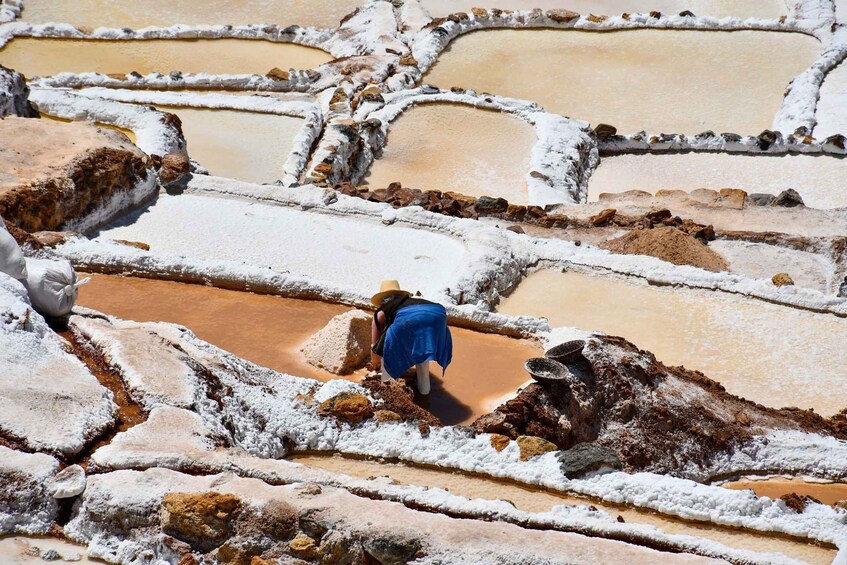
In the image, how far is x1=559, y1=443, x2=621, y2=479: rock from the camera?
7859 millimetres

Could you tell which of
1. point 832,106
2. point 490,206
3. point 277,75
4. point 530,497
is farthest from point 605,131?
point 530,497

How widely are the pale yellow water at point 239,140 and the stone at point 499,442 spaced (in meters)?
8.34

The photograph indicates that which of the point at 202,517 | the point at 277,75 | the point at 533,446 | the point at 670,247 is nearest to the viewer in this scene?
the point at 202,517

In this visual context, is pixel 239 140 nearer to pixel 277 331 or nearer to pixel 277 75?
pixel 277 75

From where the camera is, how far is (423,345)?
881 cm

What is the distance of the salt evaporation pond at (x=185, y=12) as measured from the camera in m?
23.2

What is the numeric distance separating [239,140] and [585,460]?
1037cm

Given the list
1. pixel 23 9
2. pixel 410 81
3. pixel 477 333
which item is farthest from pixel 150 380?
pixel 23 9

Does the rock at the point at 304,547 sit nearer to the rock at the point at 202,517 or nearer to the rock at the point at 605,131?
the rock at the point at 202,517

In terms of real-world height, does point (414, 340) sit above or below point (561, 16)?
below

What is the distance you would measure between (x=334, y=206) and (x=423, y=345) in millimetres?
4705

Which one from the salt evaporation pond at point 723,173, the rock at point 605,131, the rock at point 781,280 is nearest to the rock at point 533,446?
the rock at point 781,280

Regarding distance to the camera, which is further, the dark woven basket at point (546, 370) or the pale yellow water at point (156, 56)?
the pale yellow water at point (156, 56)

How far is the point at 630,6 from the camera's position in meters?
24.9
